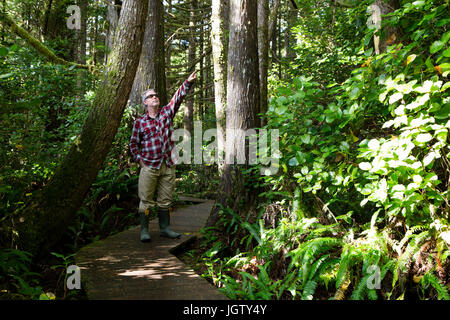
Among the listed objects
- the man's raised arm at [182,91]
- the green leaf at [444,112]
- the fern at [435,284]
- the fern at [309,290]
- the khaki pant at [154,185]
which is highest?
the man's raised arm at [182,91]

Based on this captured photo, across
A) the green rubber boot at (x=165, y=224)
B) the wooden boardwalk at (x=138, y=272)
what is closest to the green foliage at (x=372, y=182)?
the wooden boardwalk at (x=138, y=272)

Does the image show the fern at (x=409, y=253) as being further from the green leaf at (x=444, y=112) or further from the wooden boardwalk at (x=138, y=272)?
the wooden boardwalk at (x=138, y=272)

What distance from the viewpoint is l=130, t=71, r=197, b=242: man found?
207 inches

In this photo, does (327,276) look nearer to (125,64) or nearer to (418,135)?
(418,135)

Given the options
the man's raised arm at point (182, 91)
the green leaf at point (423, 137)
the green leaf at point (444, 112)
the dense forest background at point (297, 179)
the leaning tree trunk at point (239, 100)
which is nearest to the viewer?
the green leaf at point (423, 137)

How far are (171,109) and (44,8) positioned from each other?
1012 centimetres

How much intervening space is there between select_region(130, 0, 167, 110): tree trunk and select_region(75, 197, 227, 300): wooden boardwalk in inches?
171

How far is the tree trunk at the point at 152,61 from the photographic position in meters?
8.65

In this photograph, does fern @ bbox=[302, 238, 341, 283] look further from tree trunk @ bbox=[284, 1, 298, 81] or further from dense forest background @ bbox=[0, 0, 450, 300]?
tree trunk @ bbox=[284, 1, 298, 81]

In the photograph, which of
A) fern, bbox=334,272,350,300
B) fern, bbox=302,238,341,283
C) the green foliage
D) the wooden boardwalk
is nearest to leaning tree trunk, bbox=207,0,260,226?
the green foliage

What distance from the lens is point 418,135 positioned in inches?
116

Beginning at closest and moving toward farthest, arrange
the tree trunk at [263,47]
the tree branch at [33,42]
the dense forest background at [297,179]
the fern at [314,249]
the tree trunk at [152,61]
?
the dense forest background at [297,179]
the fern at [314,249]
the tree branch at [33,42]
the tree trunk at [152,61]
the tree trunk at [263,47]

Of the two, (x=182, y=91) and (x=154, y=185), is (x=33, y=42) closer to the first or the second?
(x=182, y=91)

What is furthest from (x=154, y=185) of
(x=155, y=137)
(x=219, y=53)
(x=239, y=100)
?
(x=219, y=53)
